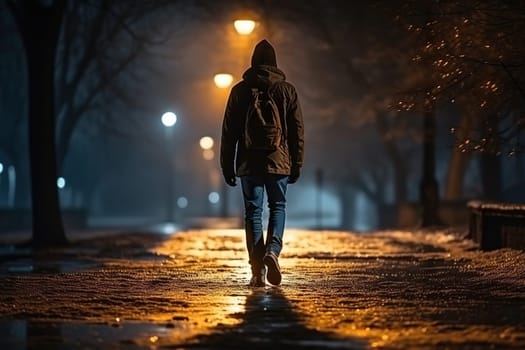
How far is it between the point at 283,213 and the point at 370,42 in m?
26.7

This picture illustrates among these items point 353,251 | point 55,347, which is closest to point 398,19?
point 353,251

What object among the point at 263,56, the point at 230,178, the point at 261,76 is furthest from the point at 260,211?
the point at 263,56

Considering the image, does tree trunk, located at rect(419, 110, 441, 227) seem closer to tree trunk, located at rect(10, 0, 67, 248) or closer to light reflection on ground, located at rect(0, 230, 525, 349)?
tree trunk, located at rect(10, 0, 67, 248)

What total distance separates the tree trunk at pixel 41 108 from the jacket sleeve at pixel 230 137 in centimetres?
1183

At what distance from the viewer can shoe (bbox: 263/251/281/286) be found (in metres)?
10.8

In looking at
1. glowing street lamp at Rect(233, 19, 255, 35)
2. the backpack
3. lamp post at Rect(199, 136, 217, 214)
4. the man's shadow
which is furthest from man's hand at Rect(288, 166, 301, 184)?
lamp post at Rect(199, 136, 217, 214)

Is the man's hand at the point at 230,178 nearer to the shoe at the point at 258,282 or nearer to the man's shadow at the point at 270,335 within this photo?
the shoe at the point at 258,282

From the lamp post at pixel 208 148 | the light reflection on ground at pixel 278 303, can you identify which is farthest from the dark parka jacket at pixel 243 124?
the lamp post at pixel 208 148

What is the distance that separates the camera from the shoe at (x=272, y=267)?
10.8 metres

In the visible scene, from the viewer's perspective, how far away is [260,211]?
11.1 m

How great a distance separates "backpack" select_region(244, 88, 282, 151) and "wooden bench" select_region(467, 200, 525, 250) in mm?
5549

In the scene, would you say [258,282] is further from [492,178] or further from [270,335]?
[492,178]

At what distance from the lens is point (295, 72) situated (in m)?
47.3

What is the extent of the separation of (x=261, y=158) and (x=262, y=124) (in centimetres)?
33
